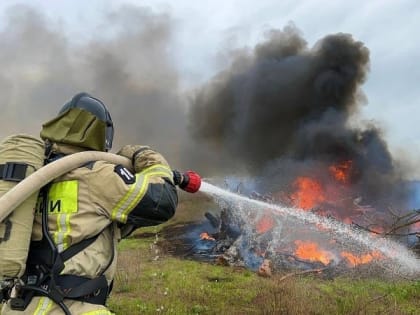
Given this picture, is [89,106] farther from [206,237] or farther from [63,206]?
[206,237]

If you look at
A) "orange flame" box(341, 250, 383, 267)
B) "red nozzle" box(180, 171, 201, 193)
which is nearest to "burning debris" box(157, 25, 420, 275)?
"orange flame" box(341, 250, 383, 267)

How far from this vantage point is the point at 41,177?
2.19 m

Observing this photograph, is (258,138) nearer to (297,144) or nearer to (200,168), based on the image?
(297,144)

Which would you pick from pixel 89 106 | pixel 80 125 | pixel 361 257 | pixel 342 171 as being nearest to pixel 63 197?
pixel 80 125

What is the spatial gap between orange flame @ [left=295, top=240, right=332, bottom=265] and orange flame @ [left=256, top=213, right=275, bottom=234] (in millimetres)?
1194

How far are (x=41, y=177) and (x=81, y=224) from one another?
0.31 metres

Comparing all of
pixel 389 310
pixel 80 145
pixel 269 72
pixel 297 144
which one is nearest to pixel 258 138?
pixel 297 144

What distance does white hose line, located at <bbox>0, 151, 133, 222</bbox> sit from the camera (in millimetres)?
2084

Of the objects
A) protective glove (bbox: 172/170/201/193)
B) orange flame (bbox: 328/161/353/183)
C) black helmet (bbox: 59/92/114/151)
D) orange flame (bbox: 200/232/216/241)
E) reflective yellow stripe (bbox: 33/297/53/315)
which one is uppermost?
orange flame (bbox: 328/161/353/183)

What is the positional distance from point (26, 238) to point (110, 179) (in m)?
0.50

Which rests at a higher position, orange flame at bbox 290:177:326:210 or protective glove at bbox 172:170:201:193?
orange flame at bbox 290:177:326:210

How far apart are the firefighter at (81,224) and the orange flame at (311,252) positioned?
31.1ft

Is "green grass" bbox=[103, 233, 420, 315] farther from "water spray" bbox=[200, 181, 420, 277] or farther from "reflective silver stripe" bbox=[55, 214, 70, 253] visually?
"reflective silver stripe" bbox=[55, 214, 70, 253]

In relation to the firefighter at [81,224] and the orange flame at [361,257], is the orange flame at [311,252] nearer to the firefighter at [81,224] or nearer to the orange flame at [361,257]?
the orange flame at [361,257]
